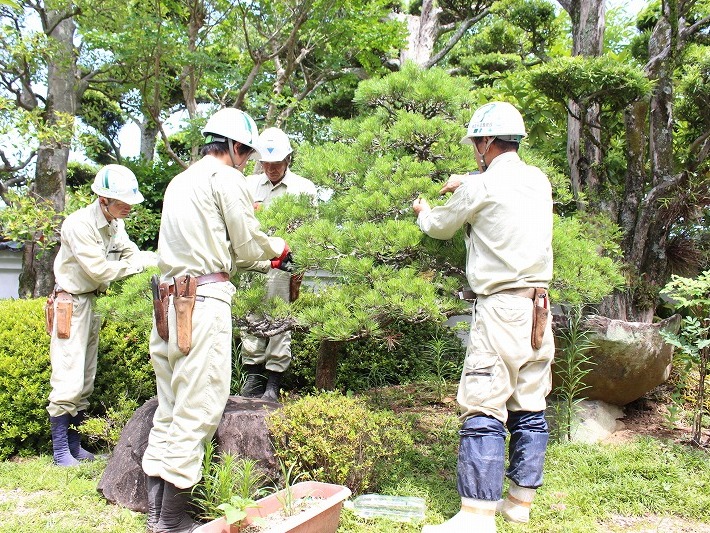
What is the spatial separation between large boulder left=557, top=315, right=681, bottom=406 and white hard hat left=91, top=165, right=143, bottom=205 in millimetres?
3529

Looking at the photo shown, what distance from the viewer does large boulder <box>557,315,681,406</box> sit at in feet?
15.0

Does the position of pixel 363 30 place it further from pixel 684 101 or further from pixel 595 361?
pixel 595 361

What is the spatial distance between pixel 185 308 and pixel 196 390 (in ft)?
1.42

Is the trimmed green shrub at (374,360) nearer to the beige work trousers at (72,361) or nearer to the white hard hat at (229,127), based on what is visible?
the beige work trousers at (72,361)

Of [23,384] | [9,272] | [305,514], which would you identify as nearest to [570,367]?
[305,514]

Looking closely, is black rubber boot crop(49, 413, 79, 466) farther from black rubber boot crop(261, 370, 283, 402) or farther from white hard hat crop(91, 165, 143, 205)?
white hard hat crop(91, 165, 143, 205)

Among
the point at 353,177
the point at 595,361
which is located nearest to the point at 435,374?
the point at 595,361

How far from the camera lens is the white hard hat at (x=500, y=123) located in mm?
3354

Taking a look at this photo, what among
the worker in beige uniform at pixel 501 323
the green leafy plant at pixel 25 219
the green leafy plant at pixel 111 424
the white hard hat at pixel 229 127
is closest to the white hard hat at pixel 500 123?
the worker in beige uniform at pixel 501 323

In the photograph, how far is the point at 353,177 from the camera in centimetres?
396

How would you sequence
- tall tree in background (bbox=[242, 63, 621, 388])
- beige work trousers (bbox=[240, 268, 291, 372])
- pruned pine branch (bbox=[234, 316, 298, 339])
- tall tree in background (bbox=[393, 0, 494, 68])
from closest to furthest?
tall tree in background (bbox=[242, 63, 621, 388])
pruned pine branch (bbox=[234, 316, 298, 339])
beige work trousers (bbox=[240, 268, 291, 372])
tall tree in background (bbox=[393, 0, 494, 68])

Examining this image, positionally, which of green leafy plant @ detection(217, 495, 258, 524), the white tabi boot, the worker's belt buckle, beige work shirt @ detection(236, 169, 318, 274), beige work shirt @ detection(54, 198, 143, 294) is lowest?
the white tabi boot

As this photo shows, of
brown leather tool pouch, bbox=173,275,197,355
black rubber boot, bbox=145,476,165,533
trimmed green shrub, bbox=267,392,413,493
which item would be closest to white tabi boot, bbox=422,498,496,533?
trimmed green shrub, bbox=267,392,413,493

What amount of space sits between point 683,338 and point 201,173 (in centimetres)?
373
